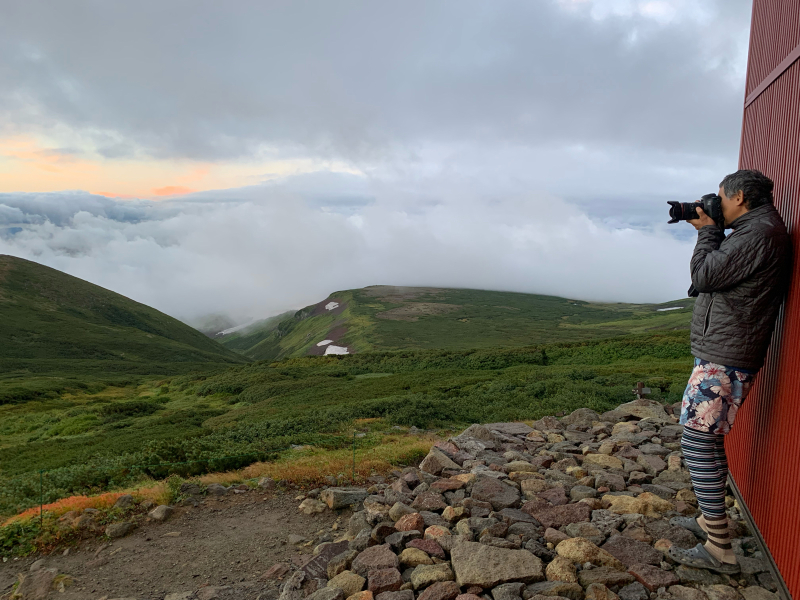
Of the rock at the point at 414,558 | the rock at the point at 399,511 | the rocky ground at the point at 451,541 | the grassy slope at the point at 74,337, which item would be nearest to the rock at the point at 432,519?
the rocky ground at the point at 451,541

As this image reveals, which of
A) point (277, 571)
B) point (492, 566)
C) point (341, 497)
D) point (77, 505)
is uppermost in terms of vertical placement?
point (492, 566)

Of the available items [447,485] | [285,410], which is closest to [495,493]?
[447,485]

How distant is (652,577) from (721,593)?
21.1 inches

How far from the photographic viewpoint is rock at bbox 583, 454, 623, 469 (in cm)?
865

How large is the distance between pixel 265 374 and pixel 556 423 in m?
37.3

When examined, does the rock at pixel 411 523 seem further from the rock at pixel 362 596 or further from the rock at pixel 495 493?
the rock at pixel 362 596

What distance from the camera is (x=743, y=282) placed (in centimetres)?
459

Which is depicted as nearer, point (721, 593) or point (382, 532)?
point (721, 593)

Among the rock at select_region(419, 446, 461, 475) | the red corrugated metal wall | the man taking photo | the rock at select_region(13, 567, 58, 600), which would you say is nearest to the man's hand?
the man taking photo

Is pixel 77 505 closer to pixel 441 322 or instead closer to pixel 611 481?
pixel 611 481

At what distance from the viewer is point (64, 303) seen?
142 m

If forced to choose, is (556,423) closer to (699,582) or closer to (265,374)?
(699,582)

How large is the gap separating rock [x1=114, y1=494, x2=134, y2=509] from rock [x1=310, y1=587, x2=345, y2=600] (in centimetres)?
524

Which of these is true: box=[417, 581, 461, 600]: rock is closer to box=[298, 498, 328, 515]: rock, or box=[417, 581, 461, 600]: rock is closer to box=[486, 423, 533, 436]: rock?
box=[298, 498, 328, 515]: rock
